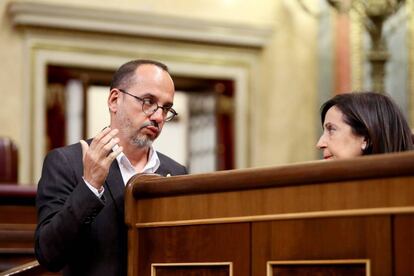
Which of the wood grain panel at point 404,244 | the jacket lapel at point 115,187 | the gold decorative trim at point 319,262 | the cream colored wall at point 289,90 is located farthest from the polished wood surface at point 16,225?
the cream colored wall at point 289,90

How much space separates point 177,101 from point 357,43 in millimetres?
3153

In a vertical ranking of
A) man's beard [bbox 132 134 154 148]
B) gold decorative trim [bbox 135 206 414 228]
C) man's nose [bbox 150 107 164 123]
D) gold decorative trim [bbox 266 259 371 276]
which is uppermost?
man's nose [bbox 150 107 164 123]

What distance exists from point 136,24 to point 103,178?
18.3 ft

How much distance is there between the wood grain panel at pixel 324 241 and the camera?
2550 millimetres

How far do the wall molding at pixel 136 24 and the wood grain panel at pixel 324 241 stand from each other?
5778 millimetres

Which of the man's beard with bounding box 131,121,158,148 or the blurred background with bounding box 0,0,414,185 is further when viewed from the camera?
the blurred background with bounding box 0,0,414,185

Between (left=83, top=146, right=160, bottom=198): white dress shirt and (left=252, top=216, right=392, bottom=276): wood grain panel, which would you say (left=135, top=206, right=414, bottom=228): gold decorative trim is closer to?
(left=252, top=216, right=392, bottom=276): wood grain panel

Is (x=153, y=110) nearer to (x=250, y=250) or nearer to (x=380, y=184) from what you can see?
(x=250, y=250)

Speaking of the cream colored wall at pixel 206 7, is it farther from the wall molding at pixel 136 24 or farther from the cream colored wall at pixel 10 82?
the cream colored wall at pixel 10 82

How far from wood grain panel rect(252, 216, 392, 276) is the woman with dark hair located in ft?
1.70

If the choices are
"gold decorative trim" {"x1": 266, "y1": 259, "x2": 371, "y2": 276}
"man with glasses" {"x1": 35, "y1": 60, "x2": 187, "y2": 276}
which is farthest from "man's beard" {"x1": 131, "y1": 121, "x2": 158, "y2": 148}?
"gold decorative trim" {"x1": 266, "y1": 259, "x2": 371, "y2": 276}

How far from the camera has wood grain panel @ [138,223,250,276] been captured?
2.89 meters

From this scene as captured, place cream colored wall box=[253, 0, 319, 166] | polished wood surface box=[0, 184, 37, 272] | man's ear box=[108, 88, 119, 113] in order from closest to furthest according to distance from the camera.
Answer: man's ear box=[108, 88, 119, 113], polished wood surface box=[0, 184, 37, 272], cream colored wall box=[253, 0, 319, 166]

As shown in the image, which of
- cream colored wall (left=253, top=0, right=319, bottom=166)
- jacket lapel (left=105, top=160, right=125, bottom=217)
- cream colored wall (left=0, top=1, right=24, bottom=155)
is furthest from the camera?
cream colored wall (left=253, top=0, right=319, bottom=166)
